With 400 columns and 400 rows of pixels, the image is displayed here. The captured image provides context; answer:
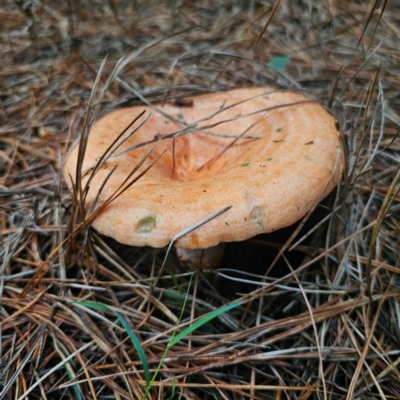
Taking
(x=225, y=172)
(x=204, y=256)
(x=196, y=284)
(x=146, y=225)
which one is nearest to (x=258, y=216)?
(x=225, y=172)

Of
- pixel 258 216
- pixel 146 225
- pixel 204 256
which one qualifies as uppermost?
pixel 258 216

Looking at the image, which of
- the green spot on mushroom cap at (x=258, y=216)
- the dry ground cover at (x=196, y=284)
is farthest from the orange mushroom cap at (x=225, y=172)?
the dry ground cover at (x=196, y=284)

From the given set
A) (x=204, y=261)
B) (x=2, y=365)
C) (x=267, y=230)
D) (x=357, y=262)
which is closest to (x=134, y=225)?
(x=267, y=230)

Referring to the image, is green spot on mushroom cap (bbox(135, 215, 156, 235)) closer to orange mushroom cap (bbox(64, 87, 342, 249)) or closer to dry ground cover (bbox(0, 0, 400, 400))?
orange mushroom cap (bbox(64, 87, 342, 249))

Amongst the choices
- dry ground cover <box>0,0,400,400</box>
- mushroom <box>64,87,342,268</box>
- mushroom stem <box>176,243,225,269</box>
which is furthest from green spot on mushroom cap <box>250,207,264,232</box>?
mushroom stem <box>176,243,225,269</box>

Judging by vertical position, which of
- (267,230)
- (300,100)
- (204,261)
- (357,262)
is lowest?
(204,261)

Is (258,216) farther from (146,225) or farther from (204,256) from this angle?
(204,256)

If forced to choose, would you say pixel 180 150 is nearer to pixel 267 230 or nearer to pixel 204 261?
pixel 204 261
